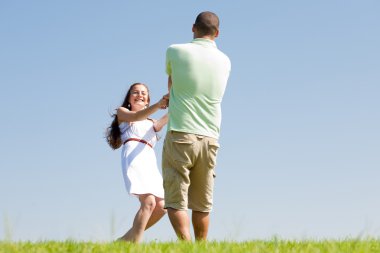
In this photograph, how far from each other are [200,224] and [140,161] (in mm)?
1445

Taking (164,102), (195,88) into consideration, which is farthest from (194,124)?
(164,102)

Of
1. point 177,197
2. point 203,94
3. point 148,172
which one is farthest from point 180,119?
point 148,172

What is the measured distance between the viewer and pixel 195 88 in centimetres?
667

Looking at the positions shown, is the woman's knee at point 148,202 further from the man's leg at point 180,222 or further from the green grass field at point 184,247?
the green grass field at point 184,247

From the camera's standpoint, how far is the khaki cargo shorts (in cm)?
665

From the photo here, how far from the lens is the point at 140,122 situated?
8.31 meters

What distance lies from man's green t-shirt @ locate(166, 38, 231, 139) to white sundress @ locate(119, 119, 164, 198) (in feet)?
4.65

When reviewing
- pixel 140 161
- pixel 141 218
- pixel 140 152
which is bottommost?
pixel 141 218

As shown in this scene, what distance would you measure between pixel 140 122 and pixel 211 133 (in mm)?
1788

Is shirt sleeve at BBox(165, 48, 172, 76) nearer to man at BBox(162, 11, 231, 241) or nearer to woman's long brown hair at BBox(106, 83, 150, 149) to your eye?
man at BBox(162, 11, 231, 241)

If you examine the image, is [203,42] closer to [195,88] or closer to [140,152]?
[195,88]

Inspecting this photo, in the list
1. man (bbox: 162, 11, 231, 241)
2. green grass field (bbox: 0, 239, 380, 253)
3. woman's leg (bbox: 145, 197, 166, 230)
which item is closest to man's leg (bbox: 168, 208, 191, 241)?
man (bbox: 162, 11, 231, 241)

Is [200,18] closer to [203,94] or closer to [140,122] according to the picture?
[203,94]

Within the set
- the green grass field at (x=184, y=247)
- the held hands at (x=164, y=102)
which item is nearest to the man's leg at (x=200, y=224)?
the green grass field at (x=184, y=247)
